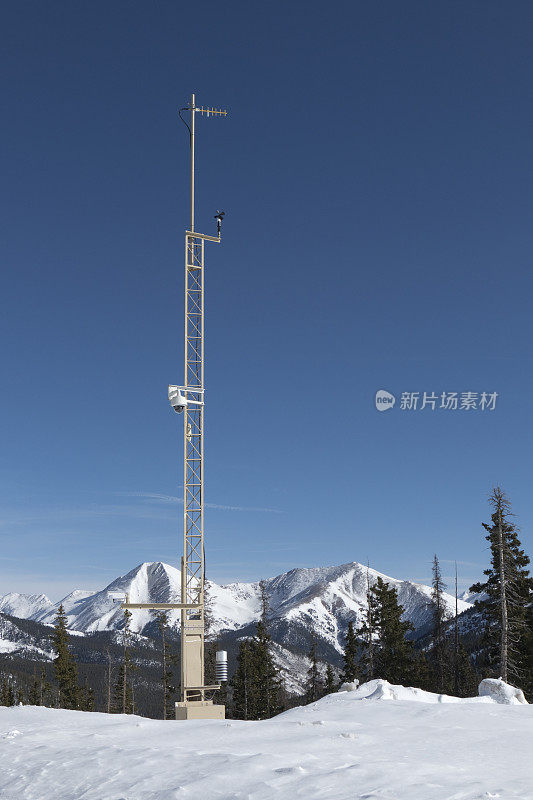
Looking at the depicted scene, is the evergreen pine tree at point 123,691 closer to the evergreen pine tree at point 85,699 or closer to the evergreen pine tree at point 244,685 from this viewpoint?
the evergreen pine tree at point 85,699

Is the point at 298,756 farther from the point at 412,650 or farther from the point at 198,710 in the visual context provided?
the point at 412,650

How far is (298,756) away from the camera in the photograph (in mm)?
10922

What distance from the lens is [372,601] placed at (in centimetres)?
5628

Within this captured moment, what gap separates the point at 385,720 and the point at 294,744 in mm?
3165

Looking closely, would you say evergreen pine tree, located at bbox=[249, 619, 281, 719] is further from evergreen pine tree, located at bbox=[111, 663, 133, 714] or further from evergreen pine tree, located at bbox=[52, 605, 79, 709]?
evergreen pine tree, located at bbox=[52, 605, 79, 709]

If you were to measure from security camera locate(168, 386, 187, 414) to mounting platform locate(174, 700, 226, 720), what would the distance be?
13.7 metres

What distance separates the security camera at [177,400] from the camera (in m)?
34.7

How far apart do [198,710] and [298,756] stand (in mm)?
20379

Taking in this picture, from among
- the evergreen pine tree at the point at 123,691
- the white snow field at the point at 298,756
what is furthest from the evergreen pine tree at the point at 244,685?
the white snow field at the point at 298,756

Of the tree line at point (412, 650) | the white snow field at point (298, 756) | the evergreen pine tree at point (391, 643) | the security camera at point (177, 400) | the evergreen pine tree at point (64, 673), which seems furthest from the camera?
the evergreen pine tree at point (64, 673)

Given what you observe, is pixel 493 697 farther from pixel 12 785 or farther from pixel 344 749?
pixel 12 785

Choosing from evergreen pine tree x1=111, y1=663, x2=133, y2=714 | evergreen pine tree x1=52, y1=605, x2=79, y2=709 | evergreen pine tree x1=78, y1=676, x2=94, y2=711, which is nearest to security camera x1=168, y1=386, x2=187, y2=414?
evergreen pine tree x1=111, y1=663, x2=133, y2=714

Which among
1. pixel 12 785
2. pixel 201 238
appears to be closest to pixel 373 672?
pixel 201 238

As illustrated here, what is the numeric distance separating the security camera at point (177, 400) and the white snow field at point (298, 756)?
61.9ft
